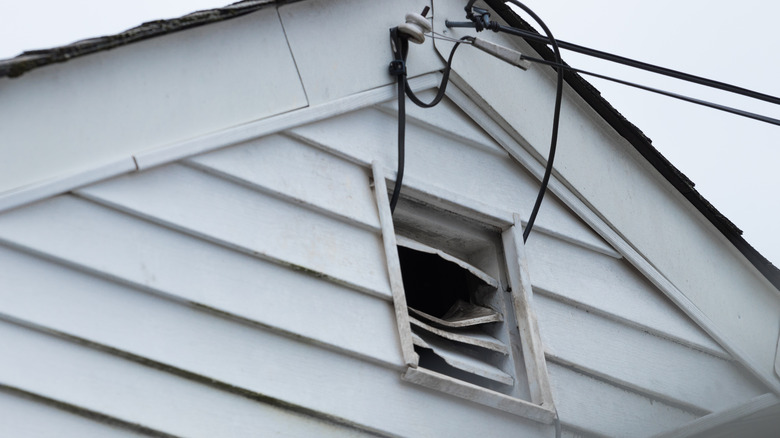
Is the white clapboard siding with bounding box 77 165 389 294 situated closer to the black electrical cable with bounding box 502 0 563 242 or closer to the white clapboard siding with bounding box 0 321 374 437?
the white clapboard siding with bounding box 0 321 374 437

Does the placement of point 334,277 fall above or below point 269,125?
below

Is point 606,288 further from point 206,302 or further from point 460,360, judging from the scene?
point 206,302

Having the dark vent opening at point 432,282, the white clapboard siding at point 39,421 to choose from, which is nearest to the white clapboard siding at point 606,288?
the dark vent opening at point 432,282

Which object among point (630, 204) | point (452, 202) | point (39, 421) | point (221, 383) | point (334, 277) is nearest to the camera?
point (39, 421)

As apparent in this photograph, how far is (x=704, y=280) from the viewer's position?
14.3ft

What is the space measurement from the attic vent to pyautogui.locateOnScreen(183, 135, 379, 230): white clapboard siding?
22 centimetres

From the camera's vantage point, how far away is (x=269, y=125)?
340 cm

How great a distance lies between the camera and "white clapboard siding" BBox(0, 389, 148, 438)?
8.72 feet

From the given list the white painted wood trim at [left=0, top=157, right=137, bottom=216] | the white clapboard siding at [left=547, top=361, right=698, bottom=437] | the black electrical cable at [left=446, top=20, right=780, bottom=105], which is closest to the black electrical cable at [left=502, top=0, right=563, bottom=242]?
the black electrical cable at [left=446, top=20, right=780, bottom=105]

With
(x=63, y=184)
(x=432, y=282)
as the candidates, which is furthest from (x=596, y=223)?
(x=63, y=184)

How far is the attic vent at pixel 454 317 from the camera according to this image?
354 centimetres

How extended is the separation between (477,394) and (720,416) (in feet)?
3.63

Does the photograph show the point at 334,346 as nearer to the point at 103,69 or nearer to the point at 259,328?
the point at 259,328

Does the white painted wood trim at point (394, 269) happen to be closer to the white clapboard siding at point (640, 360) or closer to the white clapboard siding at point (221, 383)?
the white clapboard siding at point (221, 383)
